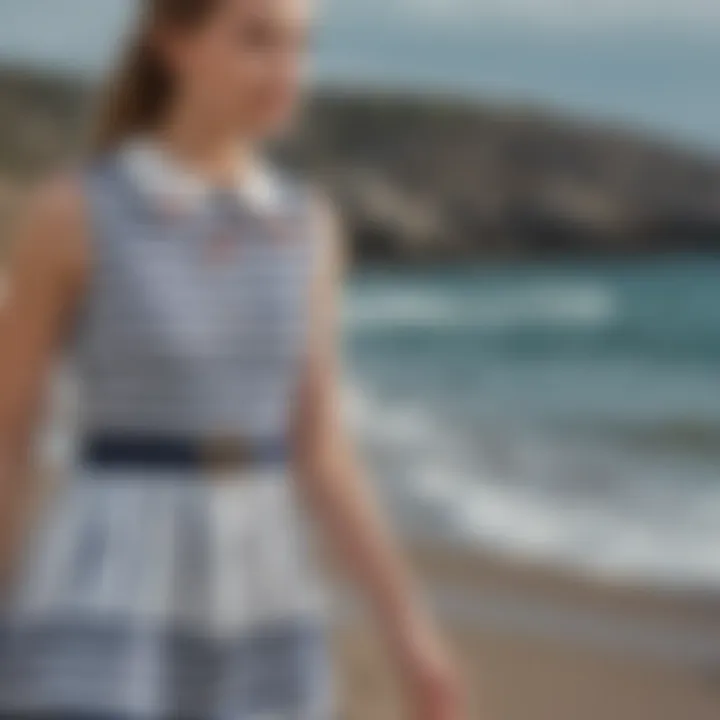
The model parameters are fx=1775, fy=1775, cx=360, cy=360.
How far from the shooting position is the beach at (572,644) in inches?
42.2

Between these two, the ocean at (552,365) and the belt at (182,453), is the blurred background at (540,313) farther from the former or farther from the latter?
the belt at (182,453)

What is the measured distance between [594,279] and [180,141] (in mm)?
310

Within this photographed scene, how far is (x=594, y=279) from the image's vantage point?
3.66ft

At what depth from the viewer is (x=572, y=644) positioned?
110cm

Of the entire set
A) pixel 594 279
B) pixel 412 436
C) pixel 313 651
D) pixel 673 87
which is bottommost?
pixel 313 651

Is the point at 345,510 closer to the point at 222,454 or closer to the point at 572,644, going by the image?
the point at 222,454

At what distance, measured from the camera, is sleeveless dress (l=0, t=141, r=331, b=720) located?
0.88 m

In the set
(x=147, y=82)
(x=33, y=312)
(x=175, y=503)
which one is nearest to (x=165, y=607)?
(x=175, y=503)

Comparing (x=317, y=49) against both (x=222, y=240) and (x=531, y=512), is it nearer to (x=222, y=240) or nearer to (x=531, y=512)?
(x=222, y=240)

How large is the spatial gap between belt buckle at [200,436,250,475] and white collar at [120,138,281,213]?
0.39 ft

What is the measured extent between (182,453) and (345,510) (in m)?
0.09

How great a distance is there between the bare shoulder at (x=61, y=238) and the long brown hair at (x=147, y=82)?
6 cm

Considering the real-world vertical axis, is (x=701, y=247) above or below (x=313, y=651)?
above

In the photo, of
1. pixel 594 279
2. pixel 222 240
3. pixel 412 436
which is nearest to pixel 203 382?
pixel 222 240
